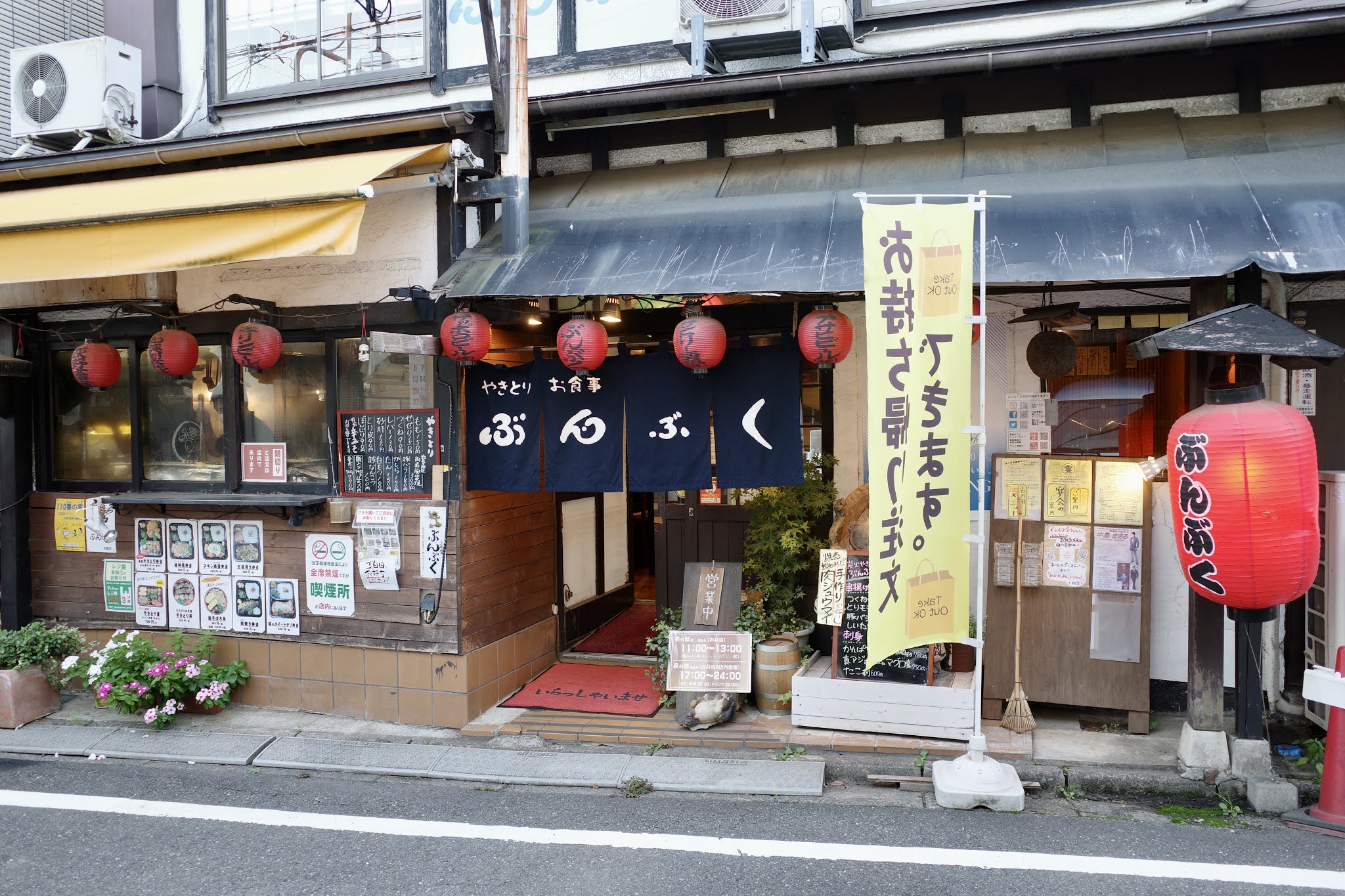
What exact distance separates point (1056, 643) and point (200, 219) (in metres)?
8.44

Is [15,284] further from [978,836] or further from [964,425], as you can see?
[978,836]

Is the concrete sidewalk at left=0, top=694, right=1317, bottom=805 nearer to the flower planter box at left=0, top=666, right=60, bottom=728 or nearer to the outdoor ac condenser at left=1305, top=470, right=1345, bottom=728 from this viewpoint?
the flower planter box at left=0, top=666, right=60, bottom=728

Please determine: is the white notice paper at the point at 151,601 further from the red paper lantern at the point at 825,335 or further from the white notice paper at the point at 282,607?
the red paper lantern at the point at 825,335

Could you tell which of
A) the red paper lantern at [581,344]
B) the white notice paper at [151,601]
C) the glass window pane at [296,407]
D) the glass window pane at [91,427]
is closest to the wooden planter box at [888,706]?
the red paper lantern at [581,344]

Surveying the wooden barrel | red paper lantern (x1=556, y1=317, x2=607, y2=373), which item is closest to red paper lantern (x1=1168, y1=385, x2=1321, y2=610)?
the wooden barrel

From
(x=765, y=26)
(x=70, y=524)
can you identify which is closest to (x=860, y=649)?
(x=765, y=26)

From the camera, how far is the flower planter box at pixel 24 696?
28.2ft

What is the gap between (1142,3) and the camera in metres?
7.13

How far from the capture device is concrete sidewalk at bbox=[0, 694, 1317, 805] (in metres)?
6.74

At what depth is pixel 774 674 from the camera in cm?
812

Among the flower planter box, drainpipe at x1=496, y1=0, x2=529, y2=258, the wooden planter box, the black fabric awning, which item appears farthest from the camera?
the flower planter box

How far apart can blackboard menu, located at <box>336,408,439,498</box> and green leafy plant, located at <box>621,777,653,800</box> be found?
329 cm

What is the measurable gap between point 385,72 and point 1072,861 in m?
9.13

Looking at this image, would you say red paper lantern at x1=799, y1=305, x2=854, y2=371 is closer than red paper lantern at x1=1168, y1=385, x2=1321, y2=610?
No
